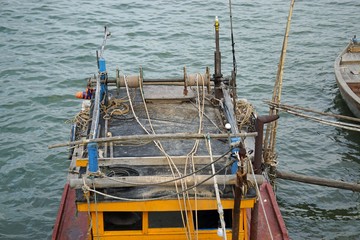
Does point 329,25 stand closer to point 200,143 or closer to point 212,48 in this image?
point 212,48

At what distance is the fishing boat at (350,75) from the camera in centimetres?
1872

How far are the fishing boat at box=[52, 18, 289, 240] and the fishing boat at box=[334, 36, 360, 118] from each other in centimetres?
885

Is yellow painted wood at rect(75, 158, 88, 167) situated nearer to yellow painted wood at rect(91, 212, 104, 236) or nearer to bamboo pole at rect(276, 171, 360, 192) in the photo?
yellow painted wood at rect(91, 212, 104, 236)

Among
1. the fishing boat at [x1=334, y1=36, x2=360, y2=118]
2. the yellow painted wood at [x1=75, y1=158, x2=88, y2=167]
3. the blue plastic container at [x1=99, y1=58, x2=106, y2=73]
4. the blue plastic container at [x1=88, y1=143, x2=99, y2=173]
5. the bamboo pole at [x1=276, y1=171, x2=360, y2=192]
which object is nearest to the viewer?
the blue plastic container at [x1=88, y1=143, x2=99, y2=173]

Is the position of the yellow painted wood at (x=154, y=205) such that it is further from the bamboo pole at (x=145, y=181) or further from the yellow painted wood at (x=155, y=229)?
the bamboo pole at (x=145, y=181)

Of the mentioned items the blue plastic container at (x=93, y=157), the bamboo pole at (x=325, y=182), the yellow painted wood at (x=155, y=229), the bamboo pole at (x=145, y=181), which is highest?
the blue plastic container at (x=93, y=157)

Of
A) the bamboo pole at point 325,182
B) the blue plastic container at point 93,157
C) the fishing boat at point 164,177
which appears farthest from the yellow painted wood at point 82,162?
the bamboo pole at point 325,182

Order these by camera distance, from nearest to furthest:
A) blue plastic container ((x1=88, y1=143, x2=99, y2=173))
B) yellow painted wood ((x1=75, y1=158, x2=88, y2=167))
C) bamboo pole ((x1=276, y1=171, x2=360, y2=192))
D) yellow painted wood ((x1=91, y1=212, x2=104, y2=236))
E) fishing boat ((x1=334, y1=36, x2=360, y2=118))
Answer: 1. blue plastic container ((x1=88, y1=143, x2=99, y2=173))
2. yellow painted wood ((x1=91, y1=212, x2=104, y2=236))
3. yellow painted wood ((x1=75, y1=158, x2=88, y2=167))
4. bamboo pole ((x1=276, y1=171, x2=360, y2=192))
5. fishing boat ((x1=334, y1=36, x2=360, y2=118))

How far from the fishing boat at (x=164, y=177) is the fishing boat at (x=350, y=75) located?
8.85m

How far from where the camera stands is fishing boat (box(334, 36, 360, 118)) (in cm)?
1872

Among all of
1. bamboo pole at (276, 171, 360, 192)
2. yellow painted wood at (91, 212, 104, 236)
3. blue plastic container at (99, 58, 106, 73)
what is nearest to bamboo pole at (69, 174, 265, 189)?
yellow painted wood at (91, 212, 104, 236)

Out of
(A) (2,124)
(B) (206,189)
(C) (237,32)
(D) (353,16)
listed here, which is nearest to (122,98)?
(B) (206,189)

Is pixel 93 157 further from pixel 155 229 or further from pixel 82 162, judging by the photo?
pixel 155 229

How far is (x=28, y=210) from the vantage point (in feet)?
49.0
